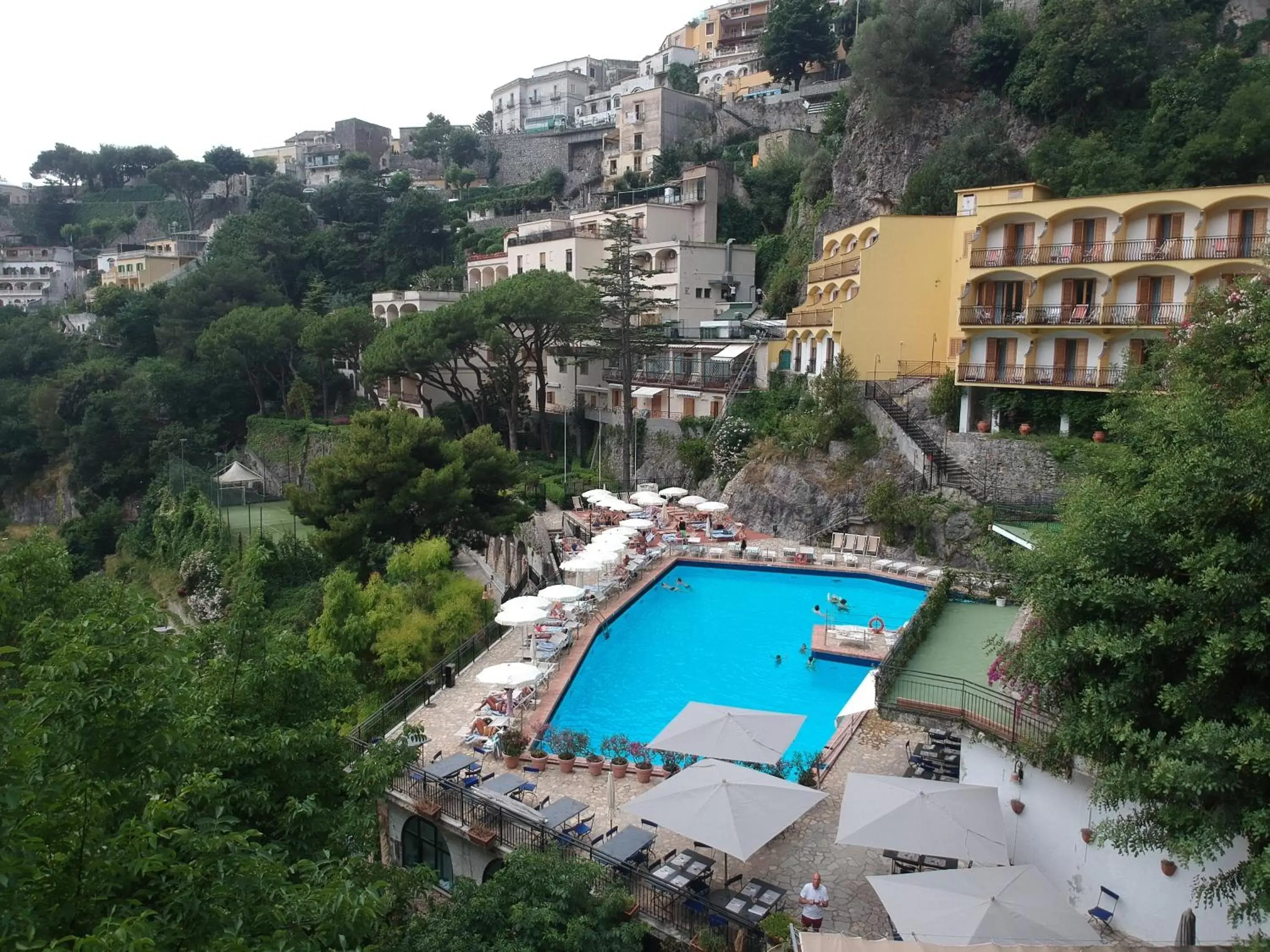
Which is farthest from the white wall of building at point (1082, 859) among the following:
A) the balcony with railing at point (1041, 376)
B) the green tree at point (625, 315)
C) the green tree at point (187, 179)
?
the green tree at point (187, 179)

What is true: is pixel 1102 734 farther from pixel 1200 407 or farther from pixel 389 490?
pixel 389 490

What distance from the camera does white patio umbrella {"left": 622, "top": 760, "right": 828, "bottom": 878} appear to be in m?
9.18

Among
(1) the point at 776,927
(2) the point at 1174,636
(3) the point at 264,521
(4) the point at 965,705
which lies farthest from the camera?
(3) the point at 264,521

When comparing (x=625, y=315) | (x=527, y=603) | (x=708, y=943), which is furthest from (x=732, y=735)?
(x=625, y=315)

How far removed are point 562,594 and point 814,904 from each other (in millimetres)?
9966

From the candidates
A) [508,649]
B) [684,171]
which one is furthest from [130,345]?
[508,649]

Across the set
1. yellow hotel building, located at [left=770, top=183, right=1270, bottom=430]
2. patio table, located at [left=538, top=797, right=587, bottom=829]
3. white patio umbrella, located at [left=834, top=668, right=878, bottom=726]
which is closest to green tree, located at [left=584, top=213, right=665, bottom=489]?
yellow hotel building, located at [left=770, top=183, right=1270, bottom=430]

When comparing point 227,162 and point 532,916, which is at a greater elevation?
point 227,162

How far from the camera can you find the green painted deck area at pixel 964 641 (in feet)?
44.4

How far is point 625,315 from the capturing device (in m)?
33.2

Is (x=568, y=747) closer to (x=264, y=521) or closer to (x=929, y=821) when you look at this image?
(x=929, y=821)

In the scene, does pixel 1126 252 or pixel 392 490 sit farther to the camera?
pixel 1126 252

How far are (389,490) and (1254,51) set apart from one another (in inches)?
1414

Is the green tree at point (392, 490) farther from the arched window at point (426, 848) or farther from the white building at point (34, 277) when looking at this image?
the white building at point (34, 277)
